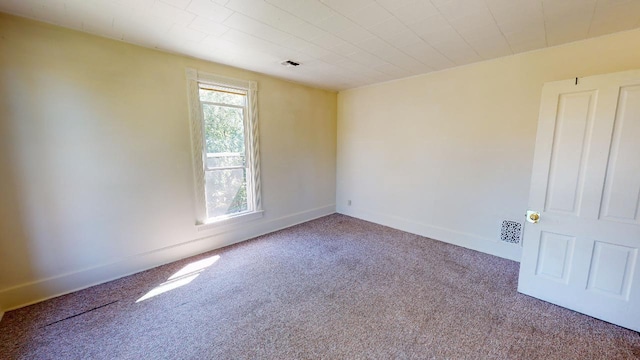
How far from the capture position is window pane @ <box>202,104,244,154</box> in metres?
3.23

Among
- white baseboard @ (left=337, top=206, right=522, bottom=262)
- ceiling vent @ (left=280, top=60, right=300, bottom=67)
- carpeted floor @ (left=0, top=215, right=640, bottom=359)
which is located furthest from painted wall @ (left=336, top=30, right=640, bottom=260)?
ceiling vent @ (left=280, top=60, right=300, bottom=67)

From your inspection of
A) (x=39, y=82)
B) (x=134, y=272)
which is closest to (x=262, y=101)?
(x=39, y=82)

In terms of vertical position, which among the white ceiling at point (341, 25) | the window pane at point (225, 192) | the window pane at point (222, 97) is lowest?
the window pane at point (225, 192)

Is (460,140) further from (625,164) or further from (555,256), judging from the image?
(555,256)

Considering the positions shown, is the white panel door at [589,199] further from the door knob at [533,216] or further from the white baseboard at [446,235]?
the white baseboard at [446,235]

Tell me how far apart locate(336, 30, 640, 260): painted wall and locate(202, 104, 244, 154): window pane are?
83.9 inches

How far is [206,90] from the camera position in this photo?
319 cm

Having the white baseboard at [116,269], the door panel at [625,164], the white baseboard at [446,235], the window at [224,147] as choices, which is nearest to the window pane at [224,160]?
the window at [224,147]

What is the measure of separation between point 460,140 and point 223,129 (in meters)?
3.29

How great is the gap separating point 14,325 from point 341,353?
2.58 metres

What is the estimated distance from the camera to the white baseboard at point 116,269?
85.1 inches

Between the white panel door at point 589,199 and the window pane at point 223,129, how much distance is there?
3.46 meters

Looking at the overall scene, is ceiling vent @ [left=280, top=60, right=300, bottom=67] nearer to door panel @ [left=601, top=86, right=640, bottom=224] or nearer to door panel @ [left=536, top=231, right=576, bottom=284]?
door panel @ [left=601, top=86, right=640, bottom=224]

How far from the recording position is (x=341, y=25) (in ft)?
6.93
